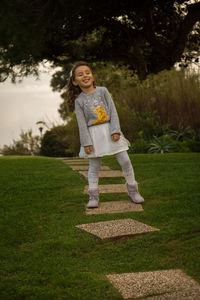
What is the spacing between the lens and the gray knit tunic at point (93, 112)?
146 inches

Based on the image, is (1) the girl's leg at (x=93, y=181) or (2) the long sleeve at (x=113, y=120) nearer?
(2) the long sleeve at (x=113, y=120)

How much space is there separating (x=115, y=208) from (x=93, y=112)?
3.16ft

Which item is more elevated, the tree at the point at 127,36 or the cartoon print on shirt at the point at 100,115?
the tree at the point at 127,36

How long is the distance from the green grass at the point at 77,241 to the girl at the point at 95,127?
0.37 meters

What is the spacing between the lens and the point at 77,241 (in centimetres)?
283

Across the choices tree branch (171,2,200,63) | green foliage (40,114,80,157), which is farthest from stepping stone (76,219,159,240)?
green foliage (40,114,80,157)

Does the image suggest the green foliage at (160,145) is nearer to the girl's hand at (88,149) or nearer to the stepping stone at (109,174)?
the stepping stone at (109,174)

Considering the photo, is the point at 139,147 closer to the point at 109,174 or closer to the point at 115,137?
the point at 109,174

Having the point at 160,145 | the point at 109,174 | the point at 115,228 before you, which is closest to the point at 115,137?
the point at 115,228

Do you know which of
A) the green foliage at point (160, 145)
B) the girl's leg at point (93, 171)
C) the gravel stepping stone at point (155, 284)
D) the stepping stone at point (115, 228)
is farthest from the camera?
the green foliage at point (160, 145)

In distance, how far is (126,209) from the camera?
12.0 ft

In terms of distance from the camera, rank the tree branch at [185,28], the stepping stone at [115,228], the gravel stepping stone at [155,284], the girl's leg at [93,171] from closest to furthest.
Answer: the gravel stepping stone at [155,284] < the stepping stone at [115,228] < the girl's leg at [93,171] < the tree branch at [185,28]

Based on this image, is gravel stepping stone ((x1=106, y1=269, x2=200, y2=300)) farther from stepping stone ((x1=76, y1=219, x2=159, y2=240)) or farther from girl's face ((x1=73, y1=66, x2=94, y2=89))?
girl's face ((x1=73, y1=66, x2=94, y2=89))

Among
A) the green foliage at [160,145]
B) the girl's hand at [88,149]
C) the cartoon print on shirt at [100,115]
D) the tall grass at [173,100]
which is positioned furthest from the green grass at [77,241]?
the tall grass at [173,100]
